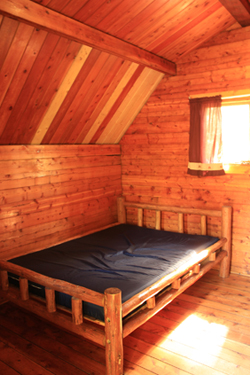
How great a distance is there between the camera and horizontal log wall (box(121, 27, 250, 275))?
3.55m

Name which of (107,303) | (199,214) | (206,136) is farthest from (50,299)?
(206,136)

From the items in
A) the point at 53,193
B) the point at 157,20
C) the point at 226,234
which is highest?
the point at 157,20

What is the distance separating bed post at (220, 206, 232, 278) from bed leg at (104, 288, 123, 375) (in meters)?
2.00

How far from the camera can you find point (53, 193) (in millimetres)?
3574

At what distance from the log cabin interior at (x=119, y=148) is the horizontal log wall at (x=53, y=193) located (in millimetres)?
14

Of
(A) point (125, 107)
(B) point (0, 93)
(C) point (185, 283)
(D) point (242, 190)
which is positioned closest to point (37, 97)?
(B) point (0, 93)

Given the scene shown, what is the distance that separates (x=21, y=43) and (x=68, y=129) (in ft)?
4.24

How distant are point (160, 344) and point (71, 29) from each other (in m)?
2.56

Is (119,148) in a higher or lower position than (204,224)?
higher

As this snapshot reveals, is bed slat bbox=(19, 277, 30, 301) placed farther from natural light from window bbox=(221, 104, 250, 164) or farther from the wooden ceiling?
natural light from window bbox=(221, 104, 250, 164)

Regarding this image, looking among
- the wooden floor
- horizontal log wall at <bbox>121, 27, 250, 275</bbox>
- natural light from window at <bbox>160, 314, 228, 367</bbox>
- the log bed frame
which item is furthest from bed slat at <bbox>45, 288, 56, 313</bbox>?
horizontal log wall at <bbox>121, 27, 250, 275</bbox>

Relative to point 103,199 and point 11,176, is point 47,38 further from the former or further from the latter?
point 103,199

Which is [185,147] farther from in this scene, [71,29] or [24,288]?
[24,288]

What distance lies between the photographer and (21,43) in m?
2.31
